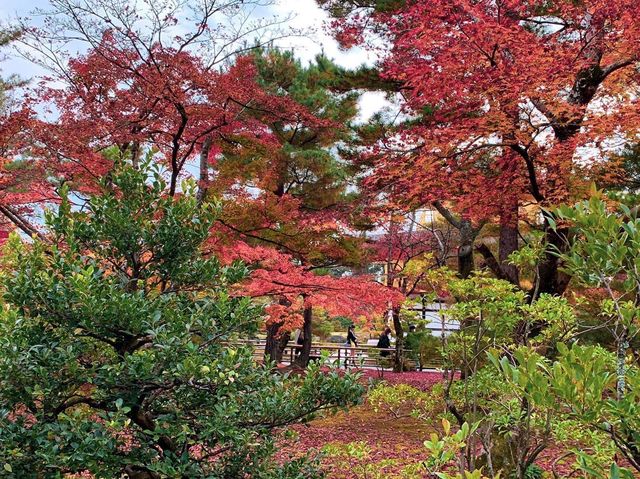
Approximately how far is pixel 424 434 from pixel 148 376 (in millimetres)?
5988

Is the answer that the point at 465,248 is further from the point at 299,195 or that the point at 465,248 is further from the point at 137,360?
the point at 137,360

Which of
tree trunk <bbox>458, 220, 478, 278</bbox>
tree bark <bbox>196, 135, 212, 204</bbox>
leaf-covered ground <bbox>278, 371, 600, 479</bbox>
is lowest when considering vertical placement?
leaf-covered ground <bbox>278, 371, 600, 479</bbox>

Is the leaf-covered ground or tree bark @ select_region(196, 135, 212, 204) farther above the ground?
tree bark @ select_region(196, 135, 212, 204)

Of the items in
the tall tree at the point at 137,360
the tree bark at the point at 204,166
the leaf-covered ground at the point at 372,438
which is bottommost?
the leaf-covered ground at the point at 372,438

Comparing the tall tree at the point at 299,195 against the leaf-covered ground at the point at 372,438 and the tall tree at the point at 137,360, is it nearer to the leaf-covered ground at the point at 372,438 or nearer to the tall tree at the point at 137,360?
the leaf-covered ground at the point at 372,438

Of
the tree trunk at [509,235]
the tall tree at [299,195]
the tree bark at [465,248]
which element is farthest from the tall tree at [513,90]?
the tall tree at [299,195]

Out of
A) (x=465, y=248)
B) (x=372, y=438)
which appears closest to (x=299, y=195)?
(x=465, y=248)

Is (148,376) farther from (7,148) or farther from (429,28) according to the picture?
(7,148)

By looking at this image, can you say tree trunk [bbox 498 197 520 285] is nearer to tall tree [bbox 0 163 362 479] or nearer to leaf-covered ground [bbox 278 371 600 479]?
leaf-covered ground [bbox 278 371 600 479]

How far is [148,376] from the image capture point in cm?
193

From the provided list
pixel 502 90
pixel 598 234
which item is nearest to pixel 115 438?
pixel 598 234

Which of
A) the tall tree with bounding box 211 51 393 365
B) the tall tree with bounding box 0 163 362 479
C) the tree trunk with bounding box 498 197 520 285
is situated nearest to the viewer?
the tall tree with bounding box 0 163 362 479

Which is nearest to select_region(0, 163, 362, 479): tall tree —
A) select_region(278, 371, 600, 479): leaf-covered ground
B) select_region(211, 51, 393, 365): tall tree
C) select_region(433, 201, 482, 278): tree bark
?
select_region(278, 371, 600, 479): leaf-covered ground

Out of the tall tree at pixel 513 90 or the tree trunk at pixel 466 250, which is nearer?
the tall tree at pixel 513 90
